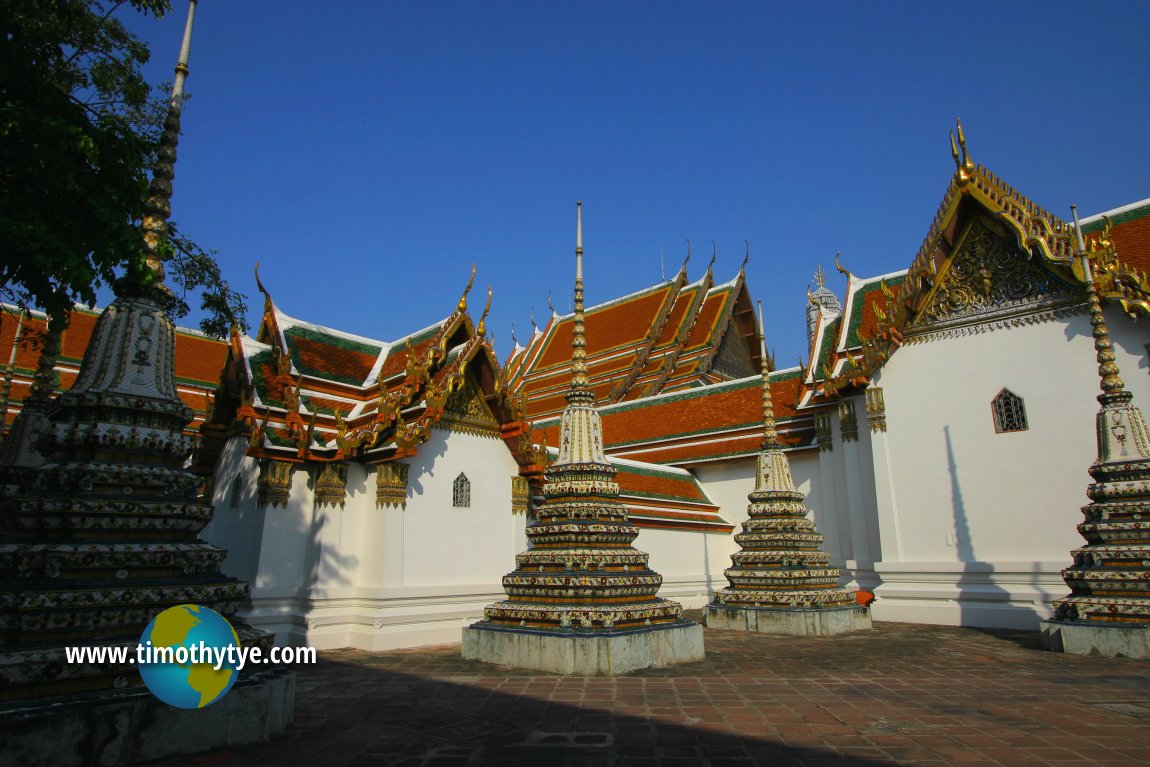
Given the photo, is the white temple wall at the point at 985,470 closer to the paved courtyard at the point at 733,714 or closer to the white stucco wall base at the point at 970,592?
the white stucco wall base at the point at 970,592

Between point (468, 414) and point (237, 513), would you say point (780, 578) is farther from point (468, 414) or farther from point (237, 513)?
point (237, 513)

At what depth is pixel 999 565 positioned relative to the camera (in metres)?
11.6

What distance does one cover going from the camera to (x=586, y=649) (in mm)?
6324

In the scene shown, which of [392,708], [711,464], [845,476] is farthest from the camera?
[711,464]

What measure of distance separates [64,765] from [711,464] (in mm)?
15726

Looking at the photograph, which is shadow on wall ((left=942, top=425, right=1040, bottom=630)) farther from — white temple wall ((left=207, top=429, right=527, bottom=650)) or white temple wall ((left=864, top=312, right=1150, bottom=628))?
white temple wall ((left=207, top=429, right=527, bottom=650))

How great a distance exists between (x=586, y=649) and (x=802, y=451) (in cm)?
1081

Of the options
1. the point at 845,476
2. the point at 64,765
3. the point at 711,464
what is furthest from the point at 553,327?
the point at 64,765

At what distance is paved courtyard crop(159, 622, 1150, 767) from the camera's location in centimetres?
379

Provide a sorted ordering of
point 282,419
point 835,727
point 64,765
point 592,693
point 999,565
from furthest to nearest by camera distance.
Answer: point 999,565, point 282,419, point 592,693, point 835,727, point 64,765

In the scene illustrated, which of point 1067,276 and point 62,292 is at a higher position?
point 1067,276

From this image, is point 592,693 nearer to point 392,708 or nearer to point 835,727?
point 392,708

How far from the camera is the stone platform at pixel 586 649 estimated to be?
6324mm

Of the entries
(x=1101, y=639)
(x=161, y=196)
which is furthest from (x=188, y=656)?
(x=1101, y=639)
